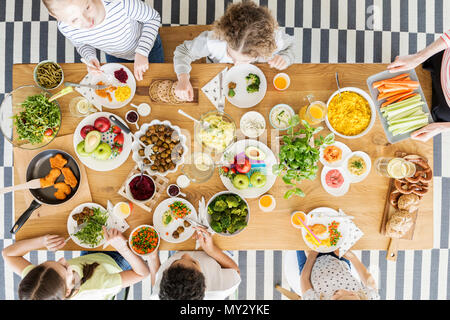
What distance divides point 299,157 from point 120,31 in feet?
5.18

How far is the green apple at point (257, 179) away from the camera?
1.96 m

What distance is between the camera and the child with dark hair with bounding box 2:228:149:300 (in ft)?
5.88

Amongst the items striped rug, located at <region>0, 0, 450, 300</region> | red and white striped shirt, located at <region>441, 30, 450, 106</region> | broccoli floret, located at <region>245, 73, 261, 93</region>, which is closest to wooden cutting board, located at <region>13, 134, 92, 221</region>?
broccoli floret, located at <region>245, 73, 261, 93</region>

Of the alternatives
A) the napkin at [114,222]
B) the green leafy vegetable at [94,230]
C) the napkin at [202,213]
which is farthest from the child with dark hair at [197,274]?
the green leafy vegetable at [94,230]

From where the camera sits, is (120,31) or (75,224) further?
(120,31)

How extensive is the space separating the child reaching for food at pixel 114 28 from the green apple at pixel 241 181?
0.98m

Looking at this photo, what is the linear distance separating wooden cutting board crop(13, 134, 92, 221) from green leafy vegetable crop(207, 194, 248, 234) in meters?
0.89

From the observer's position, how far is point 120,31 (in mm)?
2105

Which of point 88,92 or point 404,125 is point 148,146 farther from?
point 404,125

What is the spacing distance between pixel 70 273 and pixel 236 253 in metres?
1.71

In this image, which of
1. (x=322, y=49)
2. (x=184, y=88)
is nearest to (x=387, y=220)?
(x=184, y=88)

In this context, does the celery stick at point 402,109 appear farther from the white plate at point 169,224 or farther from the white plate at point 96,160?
the white plate at point 96,160

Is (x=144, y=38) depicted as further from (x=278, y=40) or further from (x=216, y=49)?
(x=278, y=40)
